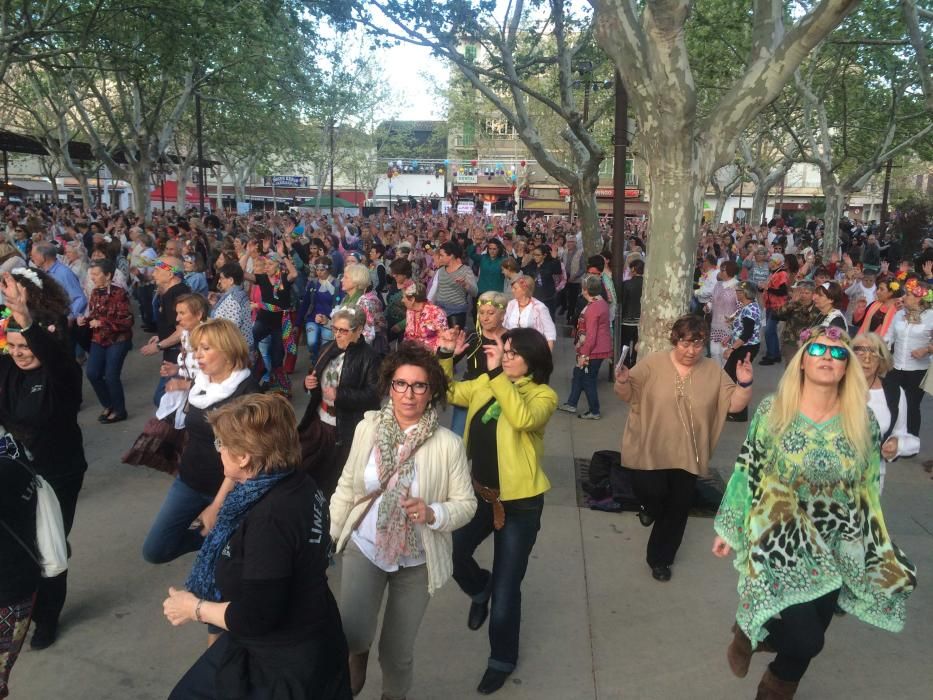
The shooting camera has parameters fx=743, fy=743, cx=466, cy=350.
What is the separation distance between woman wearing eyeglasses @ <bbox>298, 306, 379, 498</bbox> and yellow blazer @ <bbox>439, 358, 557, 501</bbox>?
121 cm

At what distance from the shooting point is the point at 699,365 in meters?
4.38

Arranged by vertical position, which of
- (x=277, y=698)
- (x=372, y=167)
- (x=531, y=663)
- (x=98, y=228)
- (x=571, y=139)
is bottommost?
(x=531, y=663)

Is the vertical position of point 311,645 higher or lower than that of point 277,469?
lower

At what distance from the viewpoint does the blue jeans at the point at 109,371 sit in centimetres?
720

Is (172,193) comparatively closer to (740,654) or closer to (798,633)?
(740,654)

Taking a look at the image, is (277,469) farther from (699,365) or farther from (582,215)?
(582,215)

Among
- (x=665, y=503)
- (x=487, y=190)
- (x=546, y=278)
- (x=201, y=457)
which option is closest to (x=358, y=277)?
(x=201, y=457)

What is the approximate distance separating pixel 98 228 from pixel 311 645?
16.0 metres

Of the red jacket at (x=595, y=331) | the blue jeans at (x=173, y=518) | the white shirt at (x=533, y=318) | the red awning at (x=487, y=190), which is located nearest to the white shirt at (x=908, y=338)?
the red jacket at (x=595, y=331)

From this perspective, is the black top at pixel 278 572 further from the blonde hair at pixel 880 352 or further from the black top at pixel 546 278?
the black top at pixel 546 278

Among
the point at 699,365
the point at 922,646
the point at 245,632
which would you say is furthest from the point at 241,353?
the point at 922,646

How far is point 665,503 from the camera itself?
4.55 meters

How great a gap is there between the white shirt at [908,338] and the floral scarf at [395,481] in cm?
536

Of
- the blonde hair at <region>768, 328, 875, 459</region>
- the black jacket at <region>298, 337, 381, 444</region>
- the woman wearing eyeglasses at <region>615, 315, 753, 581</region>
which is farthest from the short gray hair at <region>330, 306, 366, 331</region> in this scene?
the blonde hair at <region>768, 328, 875, 459</region>
